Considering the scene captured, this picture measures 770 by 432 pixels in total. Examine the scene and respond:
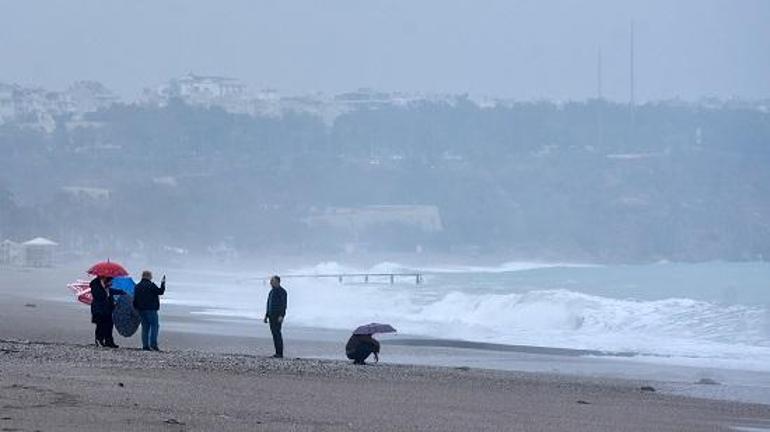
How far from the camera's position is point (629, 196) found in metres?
123

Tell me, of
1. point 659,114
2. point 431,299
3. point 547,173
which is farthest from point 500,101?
point 431,299

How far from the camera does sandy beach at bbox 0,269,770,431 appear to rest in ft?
39.9

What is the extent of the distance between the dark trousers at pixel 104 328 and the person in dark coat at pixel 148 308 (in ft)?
1.07

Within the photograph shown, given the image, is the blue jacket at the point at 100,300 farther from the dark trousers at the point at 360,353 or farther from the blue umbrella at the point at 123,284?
the dark trousers at the point at 360,353

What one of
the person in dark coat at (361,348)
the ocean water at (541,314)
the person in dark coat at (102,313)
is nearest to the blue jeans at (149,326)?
the person in dark coat at (102,313)

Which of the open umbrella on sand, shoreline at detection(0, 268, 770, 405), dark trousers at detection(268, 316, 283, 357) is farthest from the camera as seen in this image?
the open umbrella on sand

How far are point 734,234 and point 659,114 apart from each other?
4192cm

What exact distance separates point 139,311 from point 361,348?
2364 mm

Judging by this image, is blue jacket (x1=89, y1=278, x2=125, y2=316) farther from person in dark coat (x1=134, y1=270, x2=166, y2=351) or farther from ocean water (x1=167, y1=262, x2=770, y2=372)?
ocean water (x1=167, y1=262, x2=770, y2=372)

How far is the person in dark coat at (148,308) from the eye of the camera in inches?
758

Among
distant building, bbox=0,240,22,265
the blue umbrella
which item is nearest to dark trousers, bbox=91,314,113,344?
the blue umbrella

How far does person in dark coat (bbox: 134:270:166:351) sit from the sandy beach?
60 cm

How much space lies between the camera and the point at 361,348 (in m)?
18.9

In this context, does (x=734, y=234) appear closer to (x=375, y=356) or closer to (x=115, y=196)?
(x=115, y=196)
